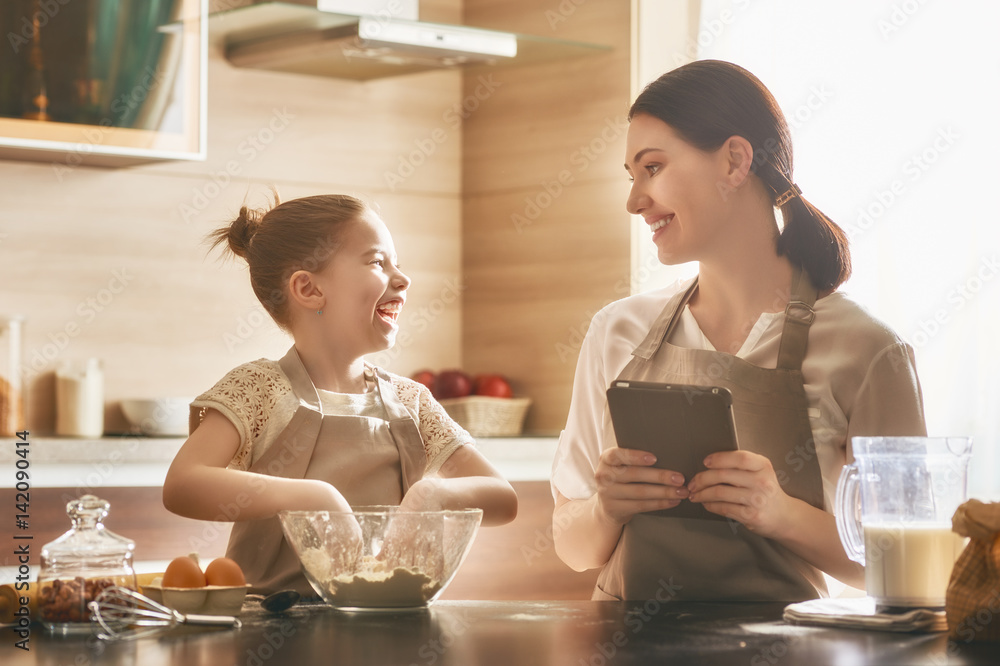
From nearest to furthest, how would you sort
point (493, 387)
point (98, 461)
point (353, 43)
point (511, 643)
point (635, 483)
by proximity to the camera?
point (511, 643) → point (635, 483) → point (98, 461) → point (353, 43) → point (493, 387)

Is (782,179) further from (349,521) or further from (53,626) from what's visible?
(53,626)

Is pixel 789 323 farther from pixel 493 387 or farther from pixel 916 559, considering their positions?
pixel 493 387

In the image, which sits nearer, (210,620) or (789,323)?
(210,620)

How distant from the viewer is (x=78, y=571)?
1.02 meters

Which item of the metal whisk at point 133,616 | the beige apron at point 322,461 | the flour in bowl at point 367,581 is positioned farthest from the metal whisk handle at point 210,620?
the beige apron at point 322,461

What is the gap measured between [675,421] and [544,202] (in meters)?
2.21

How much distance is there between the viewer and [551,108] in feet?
11.0

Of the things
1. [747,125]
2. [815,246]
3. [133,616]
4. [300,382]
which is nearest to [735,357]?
[815,246]

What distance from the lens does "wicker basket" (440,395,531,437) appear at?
125 inches

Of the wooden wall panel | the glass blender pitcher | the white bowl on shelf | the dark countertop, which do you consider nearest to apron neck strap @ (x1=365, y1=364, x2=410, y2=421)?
the dark countertop

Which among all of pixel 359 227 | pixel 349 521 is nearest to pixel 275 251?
pixel 359 227

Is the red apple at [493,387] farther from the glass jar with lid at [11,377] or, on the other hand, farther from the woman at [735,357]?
the woman at [735,357]

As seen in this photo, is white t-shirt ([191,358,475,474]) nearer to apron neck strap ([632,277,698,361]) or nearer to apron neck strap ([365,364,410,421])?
apron neck strap ([365,364,410,421])

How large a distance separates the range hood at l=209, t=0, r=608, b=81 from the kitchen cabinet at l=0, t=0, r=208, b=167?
0.82 feet
